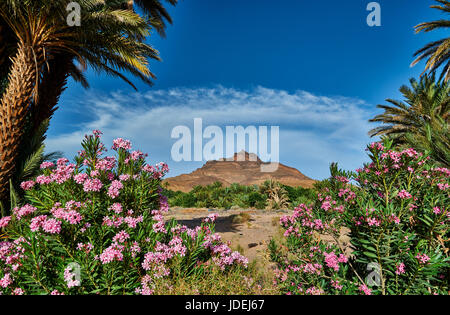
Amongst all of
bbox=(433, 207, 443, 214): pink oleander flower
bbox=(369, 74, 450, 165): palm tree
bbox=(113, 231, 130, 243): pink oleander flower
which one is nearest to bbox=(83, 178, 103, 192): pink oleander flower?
bbox=(113, 231, 130, 243): pink oleander flower

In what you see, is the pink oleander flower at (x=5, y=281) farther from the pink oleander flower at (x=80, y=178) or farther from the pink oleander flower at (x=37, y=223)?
the pink oleander flower at (x=80, y=178)

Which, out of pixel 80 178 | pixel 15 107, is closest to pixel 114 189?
pixel 80 178

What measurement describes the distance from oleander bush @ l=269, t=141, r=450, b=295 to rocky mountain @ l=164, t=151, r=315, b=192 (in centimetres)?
4504

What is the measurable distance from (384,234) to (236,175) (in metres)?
55.7

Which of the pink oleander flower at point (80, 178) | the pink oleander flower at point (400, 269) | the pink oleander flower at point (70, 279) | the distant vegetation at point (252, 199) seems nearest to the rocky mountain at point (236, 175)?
the distant vegetation at point (252, 199)

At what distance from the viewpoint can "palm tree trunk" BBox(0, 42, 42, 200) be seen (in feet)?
18.4

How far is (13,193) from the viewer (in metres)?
5.14

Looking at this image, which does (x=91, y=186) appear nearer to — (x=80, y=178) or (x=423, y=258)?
(x=80, y=178)

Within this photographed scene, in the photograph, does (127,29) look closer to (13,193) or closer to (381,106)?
(13,193)

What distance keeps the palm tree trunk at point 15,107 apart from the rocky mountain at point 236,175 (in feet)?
137

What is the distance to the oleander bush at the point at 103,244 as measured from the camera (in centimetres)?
255

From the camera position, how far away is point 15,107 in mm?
5832

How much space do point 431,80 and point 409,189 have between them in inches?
665

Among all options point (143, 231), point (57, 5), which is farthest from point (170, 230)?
point (57, 5)
